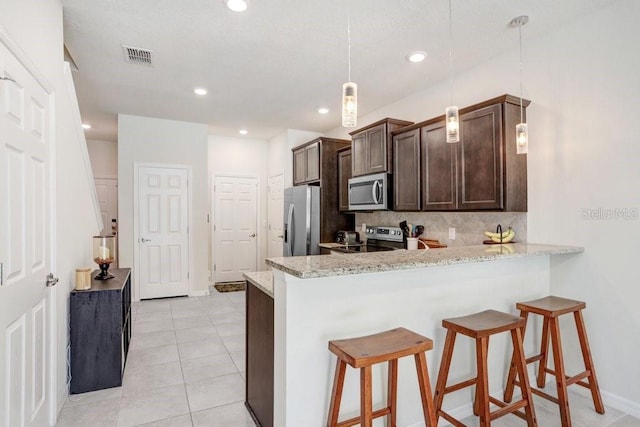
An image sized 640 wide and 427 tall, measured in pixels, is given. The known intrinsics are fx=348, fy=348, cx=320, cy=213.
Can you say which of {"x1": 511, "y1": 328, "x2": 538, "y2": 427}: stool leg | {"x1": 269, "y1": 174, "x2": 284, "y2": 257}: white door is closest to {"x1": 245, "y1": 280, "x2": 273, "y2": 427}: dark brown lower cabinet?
{"x1": 511, "y1": 328, "x2": 538, "y2": 427}: stool leg

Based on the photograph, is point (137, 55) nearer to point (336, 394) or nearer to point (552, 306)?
point (336, 394)

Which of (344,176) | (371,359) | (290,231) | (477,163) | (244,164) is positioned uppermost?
Result: (244,164)

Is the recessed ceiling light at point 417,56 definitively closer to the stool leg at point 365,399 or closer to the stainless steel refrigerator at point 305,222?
the stainless steel refrigerator at point 305,222

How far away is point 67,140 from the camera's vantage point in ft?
8.19

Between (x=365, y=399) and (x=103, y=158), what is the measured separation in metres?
7.02

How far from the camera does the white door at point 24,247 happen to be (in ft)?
4.94

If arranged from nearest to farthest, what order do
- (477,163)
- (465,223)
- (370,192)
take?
(477,163) < (465,223) < (370,192)

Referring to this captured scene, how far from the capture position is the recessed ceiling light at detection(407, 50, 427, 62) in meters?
3.04

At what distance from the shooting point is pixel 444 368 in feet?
6.39

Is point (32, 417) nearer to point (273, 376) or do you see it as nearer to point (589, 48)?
point (273, 376)

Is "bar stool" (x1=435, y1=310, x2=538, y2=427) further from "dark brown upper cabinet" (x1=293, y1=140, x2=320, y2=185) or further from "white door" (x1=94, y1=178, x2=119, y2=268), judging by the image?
"white door" (x1=94, y1=178, x2=119, y2=268)

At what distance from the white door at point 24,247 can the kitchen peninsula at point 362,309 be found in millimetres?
1141

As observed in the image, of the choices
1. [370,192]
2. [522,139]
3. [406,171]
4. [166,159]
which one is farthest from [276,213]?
[522,139]

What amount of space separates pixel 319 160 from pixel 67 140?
122 inches
